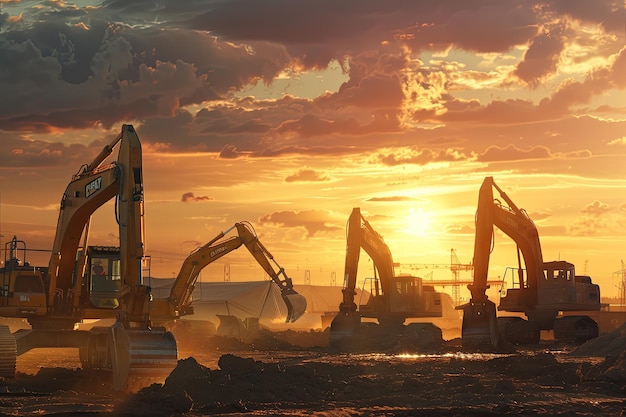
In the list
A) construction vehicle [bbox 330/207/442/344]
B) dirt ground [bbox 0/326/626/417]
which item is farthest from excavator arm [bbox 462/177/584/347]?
dirt ground [bbox 0/326/626/417]

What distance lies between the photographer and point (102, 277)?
104 ft

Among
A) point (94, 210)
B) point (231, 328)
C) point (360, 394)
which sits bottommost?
point (360, 394)

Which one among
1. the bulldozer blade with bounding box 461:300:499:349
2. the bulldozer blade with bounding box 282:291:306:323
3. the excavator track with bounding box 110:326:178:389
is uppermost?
the bulldozer blade with bounding box 282:291:306:323

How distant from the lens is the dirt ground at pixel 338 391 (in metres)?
22.9

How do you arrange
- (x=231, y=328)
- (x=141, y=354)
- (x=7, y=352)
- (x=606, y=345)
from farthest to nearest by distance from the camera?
1. (x=231, y=328)
2. (x=606, y=345)
3. (x=7, y=352)
4. (x=141, y=354)

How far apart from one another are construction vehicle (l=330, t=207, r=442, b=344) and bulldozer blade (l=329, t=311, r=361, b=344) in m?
0.97

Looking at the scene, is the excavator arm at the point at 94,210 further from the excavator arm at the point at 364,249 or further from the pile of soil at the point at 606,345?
the excavator arm at the point at 364,249

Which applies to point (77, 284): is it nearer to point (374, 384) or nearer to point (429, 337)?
point (374, 384)

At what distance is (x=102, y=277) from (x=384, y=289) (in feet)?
92.8

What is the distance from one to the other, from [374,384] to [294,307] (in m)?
22.8

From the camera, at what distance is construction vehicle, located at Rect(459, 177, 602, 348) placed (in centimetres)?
4928

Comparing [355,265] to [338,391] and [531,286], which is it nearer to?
[531,286]

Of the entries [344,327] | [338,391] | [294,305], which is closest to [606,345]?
[344,327]

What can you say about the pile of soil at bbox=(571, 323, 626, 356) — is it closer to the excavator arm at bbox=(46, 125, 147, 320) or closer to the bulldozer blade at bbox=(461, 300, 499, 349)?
the bulldozer blade at bbox=(461, 300, 499, 349)
